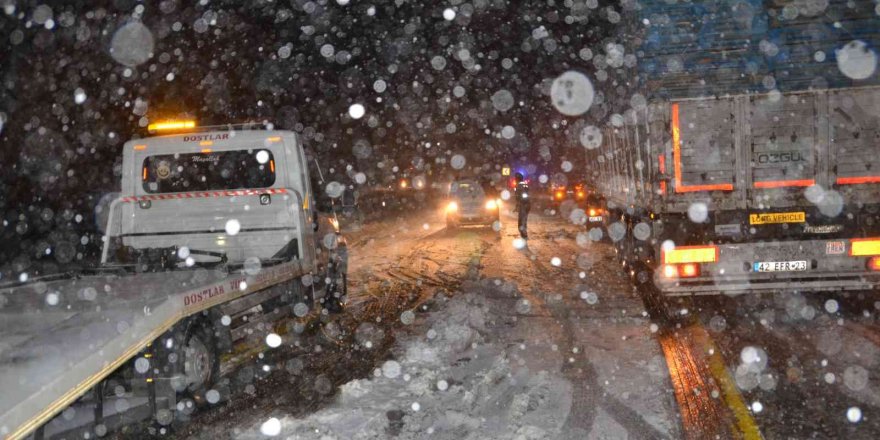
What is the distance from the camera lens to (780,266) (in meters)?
8.73

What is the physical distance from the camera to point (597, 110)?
54.8ft

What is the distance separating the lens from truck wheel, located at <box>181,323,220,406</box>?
19.2 feet

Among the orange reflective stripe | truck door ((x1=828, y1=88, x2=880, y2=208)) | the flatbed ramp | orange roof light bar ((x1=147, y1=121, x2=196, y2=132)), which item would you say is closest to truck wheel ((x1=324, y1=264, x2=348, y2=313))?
the orange reflective stripe

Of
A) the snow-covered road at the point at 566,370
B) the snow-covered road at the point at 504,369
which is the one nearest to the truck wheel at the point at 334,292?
the snow-covered road at the point at 566,370

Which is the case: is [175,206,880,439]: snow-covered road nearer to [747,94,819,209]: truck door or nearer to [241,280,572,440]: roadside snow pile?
[241,280,572,440]: roadside snow pile

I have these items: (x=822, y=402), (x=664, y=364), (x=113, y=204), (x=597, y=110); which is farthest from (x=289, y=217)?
(x=597, y=110)

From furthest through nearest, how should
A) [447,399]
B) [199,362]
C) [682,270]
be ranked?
[682,270] → [199,362] → [447,399]

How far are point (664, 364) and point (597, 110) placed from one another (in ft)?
35.5

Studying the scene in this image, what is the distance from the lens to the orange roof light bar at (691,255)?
8.89 metres

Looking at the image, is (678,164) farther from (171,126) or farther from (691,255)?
(171,126)

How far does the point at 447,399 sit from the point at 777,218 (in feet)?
17.5

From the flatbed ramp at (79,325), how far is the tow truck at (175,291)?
10 millimetres

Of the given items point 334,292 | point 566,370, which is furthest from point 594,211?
point 566,370

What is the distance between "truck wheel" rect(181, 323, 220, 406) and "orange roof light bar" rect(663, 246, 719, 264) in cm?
575
